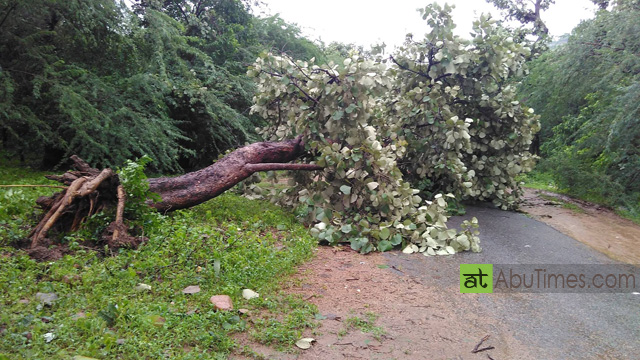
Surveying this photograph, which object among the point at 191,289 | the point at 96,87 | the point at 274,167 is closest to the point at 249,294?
the point at 191,289

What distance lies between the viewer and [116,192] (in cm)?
366

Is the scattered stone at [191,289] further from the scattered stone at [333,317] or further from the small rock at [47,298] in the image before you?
the scattered stone at [333,317]

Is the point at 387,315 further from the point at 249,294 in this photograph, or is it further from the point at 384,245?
the point at 384,245

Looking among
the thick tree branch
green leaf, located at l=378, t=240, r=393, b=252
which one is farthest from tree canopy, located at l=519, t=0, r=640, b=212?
the thick tree branch

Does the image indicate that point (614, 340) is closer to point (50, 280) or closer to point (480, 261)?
point (480, 261)

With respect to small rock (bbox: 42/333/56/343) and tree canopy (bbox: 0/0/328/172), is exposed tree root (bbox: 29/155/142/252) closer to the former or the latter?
small rock (bbox: 42/333/56/343)

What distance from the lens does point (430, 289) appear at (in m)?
3.25

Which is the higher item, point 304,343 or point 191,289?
point 191,289

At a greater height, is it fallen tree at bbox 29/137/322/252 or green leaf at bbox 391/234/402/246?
fallen tree at bbox 29/137/322/252

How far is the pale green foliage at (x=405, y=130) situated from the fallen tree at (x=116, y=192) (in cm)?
53

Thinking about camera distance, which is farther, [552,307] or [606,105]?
[606,105]

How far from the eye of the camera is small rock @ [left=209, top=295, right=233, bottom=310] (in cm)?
252

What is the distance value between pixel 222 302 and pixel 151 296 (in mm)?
428

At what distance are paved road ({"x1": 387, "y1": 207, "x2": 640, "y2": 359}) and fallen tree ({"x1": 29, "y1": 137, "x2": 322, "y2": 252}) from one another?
6.08 feet
